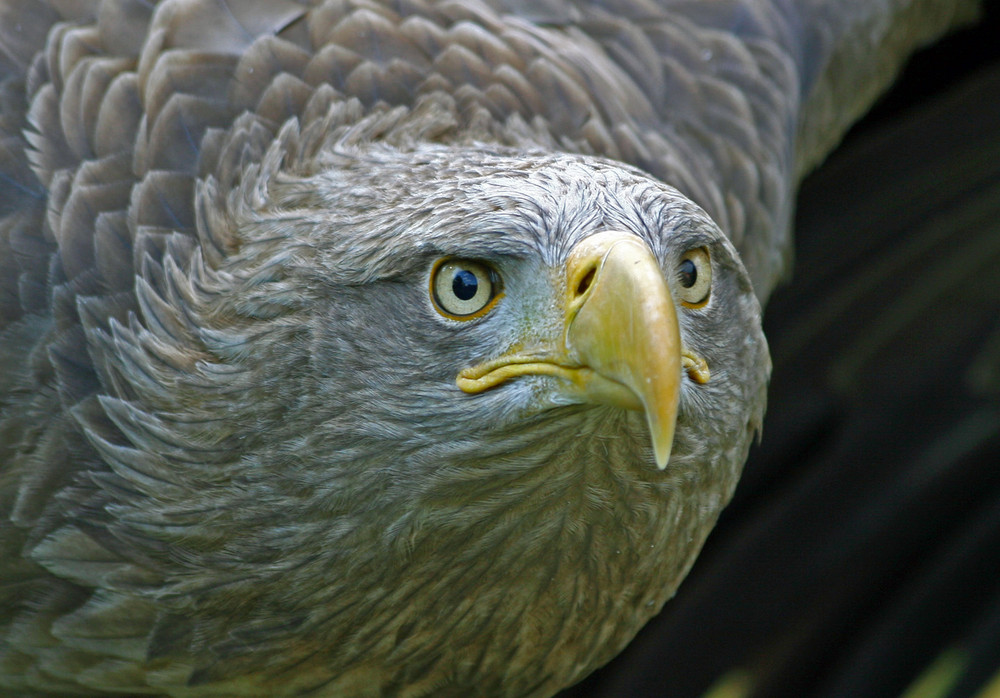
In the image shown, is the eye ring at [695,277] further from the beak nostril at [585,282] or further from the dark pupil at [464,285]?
the dark pupil at [464,285]

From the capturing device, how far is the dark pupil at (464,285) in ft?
6.10

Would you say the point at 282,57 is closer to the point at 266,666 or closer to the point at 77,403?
the point at 77,403

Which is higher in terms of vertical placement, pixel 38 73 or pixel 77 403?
pixel 38 73

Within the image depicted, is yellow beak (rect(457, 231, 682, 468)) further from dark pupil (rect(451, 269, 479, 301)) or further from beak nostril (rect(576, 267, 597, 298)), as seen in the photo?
dark pupil (rect(451, 269, 479, 301))

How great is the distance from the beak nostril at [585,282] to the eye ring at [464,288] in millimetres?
142

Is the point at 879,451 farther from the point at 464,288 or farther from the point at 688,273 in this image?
the point at 464,288

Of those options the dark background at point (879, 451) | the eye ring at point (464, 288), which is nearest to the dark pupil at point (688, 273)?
the eye ring at point (464, 288)

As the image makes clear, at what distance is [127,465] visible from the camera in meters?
2.19

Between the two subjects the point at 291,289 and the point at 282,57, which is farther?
the point at 282,57

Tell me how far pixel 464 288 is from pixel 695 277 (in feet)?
1.28

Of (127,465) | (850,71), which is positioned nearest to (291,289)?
(127,465)

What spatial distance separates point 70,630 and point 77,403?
0.47 meters

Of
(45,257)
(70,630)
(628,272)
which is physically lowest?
(70,630)

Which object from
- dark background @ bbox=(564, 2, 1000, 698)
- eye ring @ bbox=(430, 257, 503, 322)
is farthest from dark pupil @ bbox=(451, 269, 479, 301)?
dark background @ bbox=(564, 2, 1000, 698)
